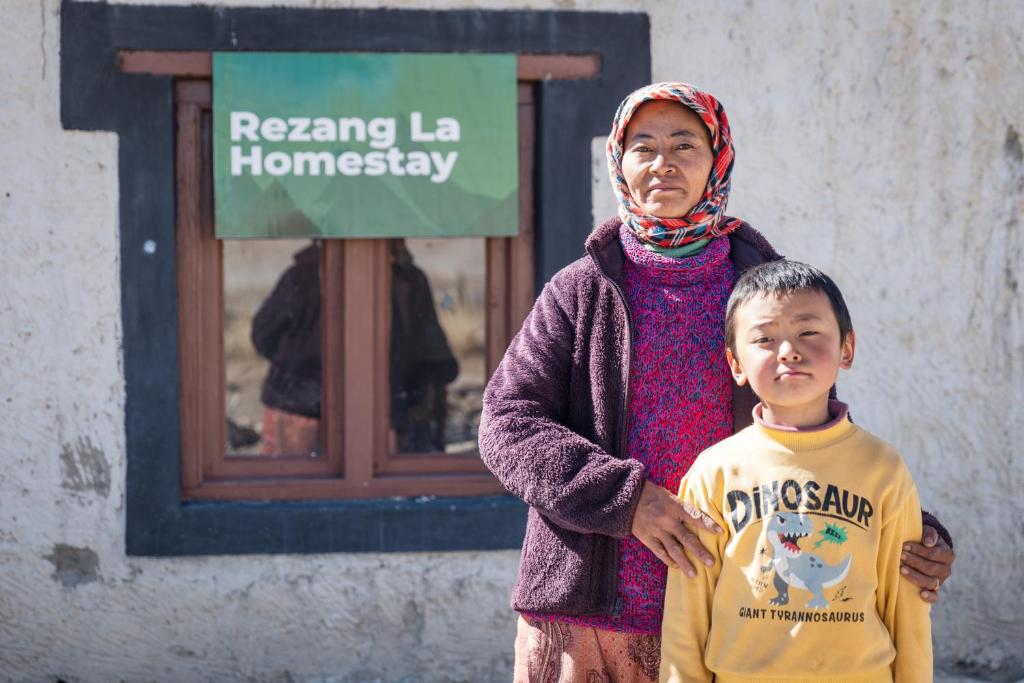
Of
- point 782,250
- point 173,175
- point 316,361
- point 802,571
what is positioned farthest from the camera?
point 316,361

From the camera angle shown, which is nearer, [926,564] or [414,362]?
[926,564]

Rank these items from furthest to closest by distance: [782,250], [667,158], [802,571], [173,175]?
[782,250]
[173,175]
[667,158]
[802,571]

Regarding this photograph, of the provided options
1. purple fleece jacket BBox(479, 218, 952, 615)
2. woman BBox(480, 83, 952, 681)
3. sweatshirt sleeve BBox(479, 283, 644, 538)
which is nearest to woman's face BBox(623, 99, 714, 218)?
woman BBox(480, 83, 952, 681)

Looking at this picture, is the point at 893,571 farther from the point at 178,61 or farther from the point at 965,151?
the point at 178,61

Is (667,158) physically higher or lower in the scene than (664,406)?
higher

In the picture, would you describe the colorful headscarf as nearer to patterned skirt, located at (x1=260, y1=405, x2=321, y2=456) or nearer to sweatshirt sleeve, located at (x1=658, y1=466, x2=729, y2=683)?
sweatshirt sleeve, located at (x1=658, y1=466, x2=729, y2=683)

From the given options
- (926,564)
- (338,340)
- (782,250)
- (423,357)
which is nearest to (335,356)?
(338,340)

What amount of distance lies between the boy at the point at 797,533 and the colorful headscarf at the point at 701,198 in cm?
19

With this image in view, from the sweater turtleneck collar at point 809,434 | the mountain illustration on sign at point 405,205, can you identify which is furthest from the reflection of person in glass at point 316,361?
the sweater turtleneck collar at point 809,434

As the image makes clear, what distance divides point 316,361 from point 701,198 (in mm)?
2431

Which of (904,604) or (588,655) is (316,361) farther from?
(904,604)

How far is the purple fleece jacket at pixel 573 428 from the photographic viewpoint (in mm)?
2086

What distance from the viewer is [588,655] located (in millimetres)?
2256

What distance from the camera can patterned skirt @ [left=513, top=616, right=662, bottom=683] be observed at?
2234 mm
